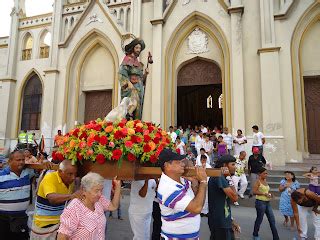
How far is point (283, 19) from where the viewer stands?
13.1m

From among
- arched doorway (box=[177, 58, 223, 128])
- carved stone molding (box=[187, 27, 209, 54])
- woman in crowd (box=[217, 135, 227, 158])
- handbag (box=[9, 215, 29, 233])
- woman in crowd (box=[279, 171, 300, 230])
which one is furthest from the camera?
arched doorway (box=[177, 58, 223, 128])

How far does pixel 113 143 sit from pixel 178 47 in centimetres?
1334

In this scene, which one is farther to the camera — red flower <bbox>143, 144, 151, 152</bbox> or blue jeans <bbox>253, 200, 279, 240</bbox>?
blue jeans <bbox>253, 200, 279, 240</bbox>

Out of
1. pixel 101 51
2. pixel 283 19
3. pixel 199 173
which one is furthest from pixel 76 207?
pixel 101 51

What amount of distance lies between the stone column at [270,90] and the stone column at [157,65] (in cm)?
519

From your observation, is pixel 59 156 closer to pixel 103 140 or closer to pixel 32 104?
pixel 103 140

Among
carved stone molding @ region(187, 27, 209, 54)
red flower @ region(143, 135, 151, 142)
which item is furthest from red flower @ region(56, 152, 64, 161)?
carved stone molding @ region(187, 27, 209, 54)

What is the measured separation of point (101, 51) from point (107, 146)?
15509mm

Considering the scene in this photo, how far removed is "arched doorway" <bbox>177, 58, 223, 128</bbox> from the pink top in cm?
A: 1342

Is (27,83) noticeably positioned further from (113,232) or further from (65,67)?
(113,232)

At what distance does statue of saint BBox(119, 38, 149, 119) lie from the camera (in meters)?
5.46

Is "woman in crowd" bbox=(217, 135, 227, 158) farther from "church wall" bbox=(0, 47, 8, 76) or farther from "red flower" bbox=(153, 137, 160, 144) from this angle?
"church wall" bbox=(0, 47, 8, 76)

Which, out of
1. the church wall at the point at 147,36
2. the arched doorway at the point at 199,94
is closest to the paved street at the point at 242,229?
the church wall at the point at 147,36

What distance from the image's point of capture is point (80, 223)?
7.95 feet
